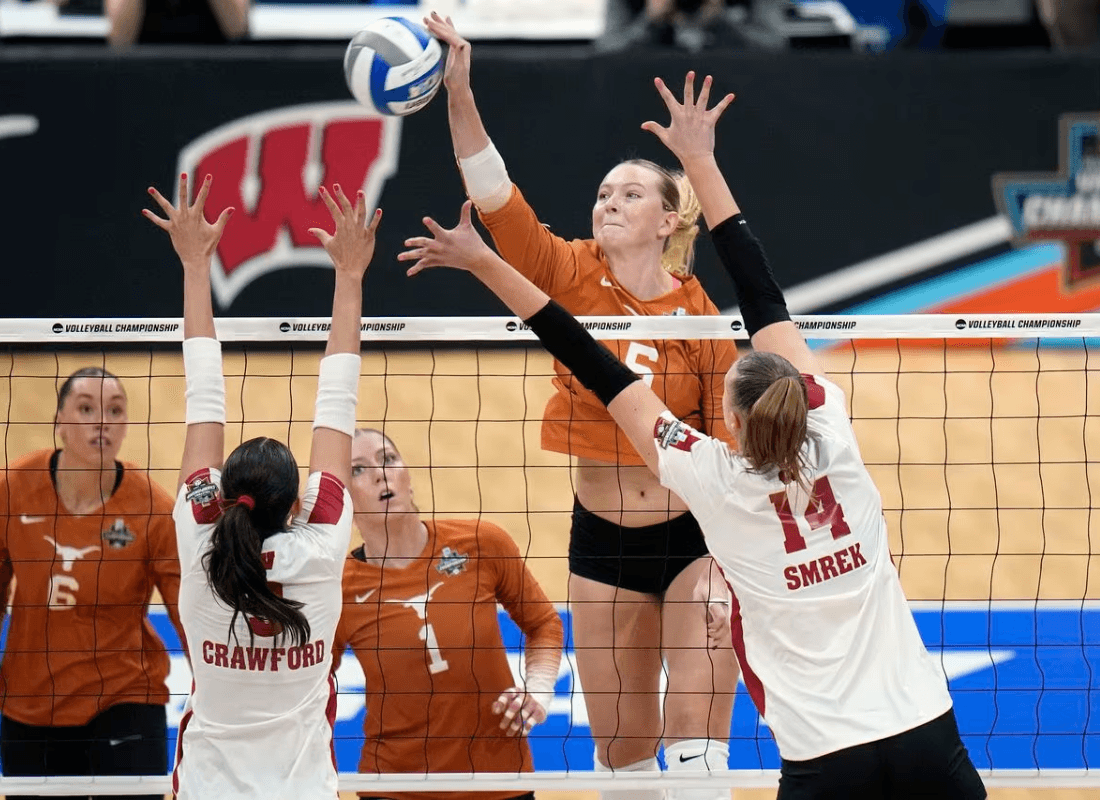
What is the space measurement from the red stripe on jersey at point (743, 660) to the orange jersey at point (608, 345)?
0.97 m

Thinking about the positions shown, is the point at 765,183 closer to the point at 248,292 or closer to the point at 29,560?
the point at 248,292

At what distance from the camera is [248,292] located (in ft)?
28.2

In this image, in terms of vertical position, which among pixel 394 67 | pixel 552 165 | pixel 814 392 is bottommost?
pixel 814 392

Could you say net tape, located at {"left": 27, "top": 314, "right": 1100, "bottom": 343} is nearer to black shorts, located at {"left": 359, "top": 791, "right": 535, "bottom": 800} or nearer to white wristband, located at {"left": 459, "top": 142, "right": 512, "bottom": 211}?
white wristband, located at {"left": 459, "top": 142, "right": 512, "bottom": 211}

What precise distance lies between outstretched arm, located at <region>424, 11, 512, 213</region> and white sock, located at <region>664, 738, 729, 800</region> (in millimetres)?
1864

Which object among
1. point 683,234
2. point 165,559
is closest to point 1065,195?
point 683,234

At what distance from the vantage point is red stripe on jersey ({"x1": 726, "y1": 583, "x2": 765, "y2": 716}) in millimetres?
3539

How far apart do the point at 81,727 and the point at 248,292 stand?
405cm

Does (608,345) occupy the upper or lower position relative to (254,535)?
upper

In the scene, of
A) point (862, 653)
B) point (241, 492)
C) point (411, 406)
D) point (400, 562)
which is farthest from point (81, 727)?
point (411, 406)

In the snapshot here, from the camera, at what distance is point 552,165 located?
8.52 metres

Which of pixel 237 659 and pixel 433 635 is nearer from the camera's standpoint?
pixel 237 659

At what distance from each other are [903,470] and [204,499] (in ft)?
19.6

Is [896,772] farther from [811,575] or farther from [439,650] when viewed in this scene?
[439,650]
